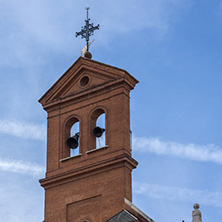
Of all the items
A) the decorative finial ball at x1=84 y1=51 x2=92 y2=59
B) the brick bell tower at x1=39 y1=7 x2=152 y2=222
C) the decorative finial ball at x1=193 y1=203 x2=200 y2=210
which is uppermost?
the decorative finial ball at x1=84 y1=51 x2=92 y2=59

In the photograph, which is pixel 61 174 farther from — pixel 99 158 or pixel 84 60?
pixel 84 60

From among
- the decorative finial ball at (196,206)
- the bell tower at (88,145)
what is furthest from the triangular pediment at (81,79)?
the decorative finial ball at (196,206)

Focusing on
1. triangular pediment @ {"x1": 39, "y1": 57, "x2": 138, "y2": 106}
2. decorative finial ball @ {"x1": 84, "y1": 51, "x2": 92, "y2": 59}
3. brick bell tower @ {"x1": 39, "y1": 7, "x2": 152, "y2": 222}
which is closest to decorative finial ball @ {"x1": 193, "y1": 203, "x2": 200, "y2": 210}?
brick bell tower @ {"x1": 39, "y1": 7, "x2": 152, "y2": 222}

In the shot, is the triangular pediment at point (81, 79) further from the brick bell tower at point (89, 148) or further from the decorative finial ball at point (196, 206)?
the decorative finial ball at point (196, 206)

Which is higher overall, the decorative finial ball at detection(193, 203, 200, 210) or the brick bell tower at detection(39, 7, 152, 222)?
the brick bell tower at detection(39, 7, 152, 222)

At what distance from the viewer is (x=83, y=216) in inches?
2060

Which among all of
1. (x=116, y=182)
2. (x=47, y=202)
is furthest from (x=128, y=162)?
(x=47, y=202)

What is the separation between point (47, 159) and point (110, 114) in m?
4.07

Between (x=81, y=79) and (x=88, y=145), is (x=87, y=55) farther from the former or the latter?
(x=88, y=145)

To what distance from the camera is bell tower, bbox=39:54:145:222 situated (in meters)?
52.2

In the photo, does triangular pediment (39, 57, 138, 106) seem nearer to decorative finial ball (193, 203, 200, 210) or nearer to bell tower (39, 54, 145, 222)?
bell tower (39, 54, 145, 222)

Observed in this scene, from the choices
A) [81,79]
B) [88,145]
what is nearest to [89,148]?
[88,145]

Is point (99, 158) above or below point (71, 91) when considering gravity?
below

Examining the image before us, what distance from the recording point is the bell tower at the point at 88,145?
2057 inches
